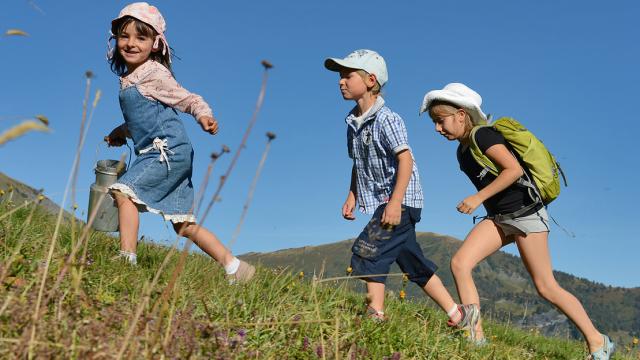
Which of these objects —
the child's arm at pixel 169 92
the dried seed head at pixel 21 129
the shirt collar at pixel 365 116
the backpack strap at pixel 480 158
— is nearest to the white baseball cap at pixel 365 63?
the shirt collar at pixel 365 116

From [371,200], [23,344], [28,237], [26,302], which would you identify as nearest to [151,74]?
[28,237]

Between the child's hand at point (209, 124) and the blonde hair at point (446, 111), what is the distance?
2.08 m

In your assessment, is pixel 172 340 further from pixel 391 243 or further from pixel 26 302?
pixel 391 243

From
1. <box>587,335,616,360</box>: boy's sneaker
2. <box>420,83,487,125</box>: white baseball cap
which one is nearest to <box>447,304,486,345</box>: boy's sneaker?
<box>587,335,616,360</box>: boy's sneaker

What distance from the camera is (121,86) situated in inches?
240

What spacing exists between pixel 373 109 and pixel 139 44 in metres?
2.25

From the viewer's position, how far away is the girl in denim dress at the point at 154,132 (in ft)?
18.7

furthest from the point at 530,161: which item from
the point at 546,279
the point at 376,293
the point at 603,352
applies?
the point at 603,352

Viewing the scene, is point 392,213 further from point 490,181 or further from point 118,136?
point 118,136

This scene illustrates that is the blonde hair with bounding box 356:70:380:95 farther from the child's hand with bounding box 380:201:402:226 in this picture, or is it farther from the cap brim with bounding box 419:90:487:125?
the child's hand with bounding box 380:201:402:226

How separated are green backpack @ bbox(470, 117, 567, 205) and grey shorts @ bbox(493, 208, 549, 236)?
0.18m

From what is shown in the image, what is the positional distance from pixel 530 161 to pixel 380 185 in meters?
1.43

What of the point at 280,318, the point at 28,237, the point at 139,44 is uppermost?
the point at 139,44

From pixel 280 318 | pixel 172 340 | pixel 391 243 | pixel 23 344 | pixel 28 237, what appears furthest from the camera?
pixel 391 243
